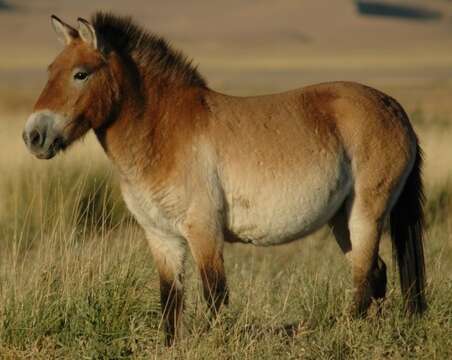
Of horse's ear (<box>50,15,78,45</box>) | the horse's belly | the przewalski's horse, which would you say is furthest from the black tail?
horse's ear (<box>50,15,78,45</box>)

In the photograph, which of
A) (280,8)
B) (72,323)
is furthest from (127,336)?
(280,8)

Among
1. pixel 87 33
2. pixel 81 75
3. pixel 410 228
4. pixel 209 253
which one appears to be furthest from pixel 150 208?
pixel 410 228

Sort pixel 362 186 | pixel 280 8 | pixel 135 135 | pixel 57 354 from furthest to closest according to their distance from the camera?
pixel 280 8 < pixel 362 186 < pixel 135 135 < pixel 57 354

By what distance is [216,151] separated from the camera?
20.3 feet

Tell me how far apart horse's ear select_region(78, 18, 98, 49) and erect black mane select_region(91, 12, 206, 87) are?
0.36 ft

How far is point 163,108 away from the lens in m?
6.28

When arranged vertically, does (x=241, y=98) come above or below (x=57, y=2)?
above

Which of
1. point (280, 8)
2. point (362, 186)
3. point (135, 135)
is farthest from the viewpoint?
point (280, 8)

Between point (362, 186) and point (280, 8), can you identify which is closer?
point (362, 186)

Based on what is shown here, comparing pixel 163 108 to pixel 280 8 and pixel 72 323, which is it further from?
pixel 280 8

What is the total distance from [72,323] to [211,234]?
110cm

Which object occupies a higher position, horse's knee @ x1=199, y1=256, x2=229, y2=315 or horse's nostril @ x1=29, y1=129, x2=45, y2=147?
horse's nostril @ x1=29, y1=129, x2=45, y2=147

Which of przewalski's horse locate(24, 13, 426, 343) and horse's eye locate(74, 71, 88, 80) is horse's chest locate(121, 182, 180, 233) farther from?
horse's eye locate(74, 71, 88, 80)

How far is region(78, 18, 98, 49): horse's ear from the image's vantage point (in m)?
5.93
